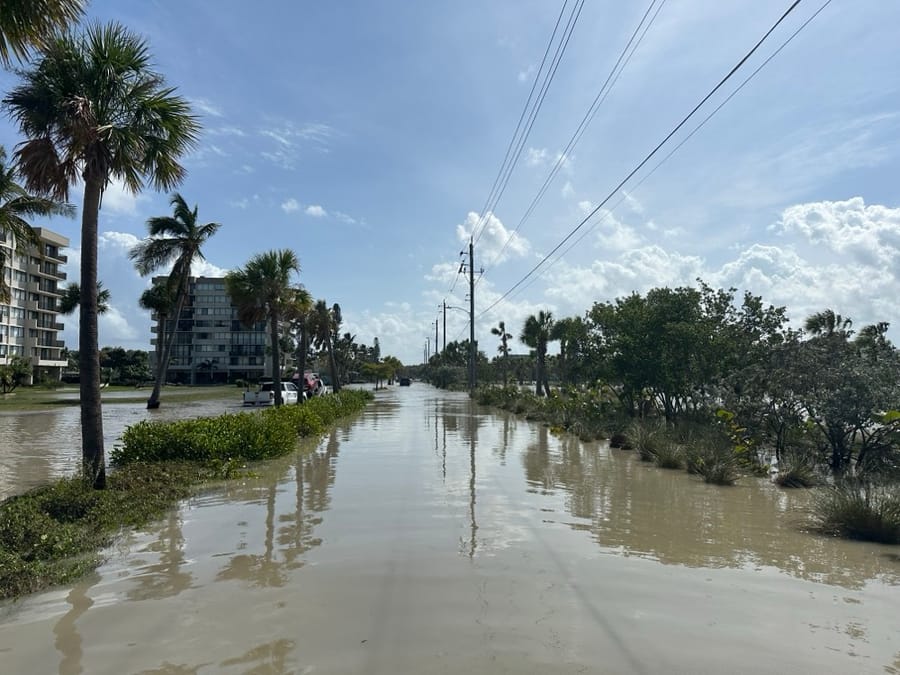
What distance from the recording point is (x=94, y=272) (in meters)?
9.61

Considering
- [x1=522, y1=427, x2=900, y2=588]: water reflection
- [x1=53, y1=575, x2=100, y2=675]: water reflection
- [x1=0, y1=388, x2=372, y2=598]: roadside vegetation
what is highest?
[x1=0, y1=388, x2=372, y2=598]: roadside vegetation

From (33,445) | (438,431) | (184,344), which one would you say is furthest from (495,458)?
(184,344)

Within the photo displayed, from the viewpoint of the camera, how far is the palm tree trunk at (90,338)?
9.44 metres

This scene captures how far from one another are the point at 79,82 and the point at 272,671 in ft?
29.4

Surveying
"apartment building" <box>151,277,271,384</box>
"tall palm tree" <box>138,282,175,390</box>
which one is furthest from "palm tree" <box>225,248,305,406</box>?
"apartment building" <box>151,277,271,384</box>

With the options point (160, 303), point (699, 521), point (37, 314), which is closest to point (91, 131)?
point (699, 521)

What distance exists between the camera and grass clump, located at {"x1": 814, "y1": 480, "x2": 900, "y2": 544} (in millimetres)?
7973

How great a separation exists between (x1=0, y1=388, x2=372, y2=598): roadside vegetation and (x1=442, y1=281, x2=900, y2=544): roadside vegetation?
30.1ft

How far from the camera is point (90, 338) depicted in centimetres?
955

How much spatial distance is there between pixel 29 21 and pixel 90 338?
15.0 feet

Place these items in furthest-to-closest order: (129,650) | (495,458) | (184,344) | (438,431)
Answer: (184,344) < (438,431) < (495,458) < (129,650)

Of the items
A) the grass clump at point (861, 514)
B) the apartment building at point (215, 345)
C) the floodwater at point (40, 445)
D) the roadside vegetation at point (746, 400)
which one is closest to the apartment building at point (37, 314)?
the apartment building at point (215, 345)

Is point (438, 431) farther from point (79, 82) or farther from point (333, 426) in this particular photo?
point (79, 82)

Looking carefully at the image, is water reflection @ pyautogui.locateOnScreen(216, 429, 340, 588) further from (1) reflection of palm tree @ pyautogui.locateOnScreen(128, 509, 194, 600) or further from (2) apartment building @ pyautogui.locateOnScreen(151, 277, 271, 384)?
(2) apartment building @ pyautogui.locateOnScreen(151, 277, 271, 384)
